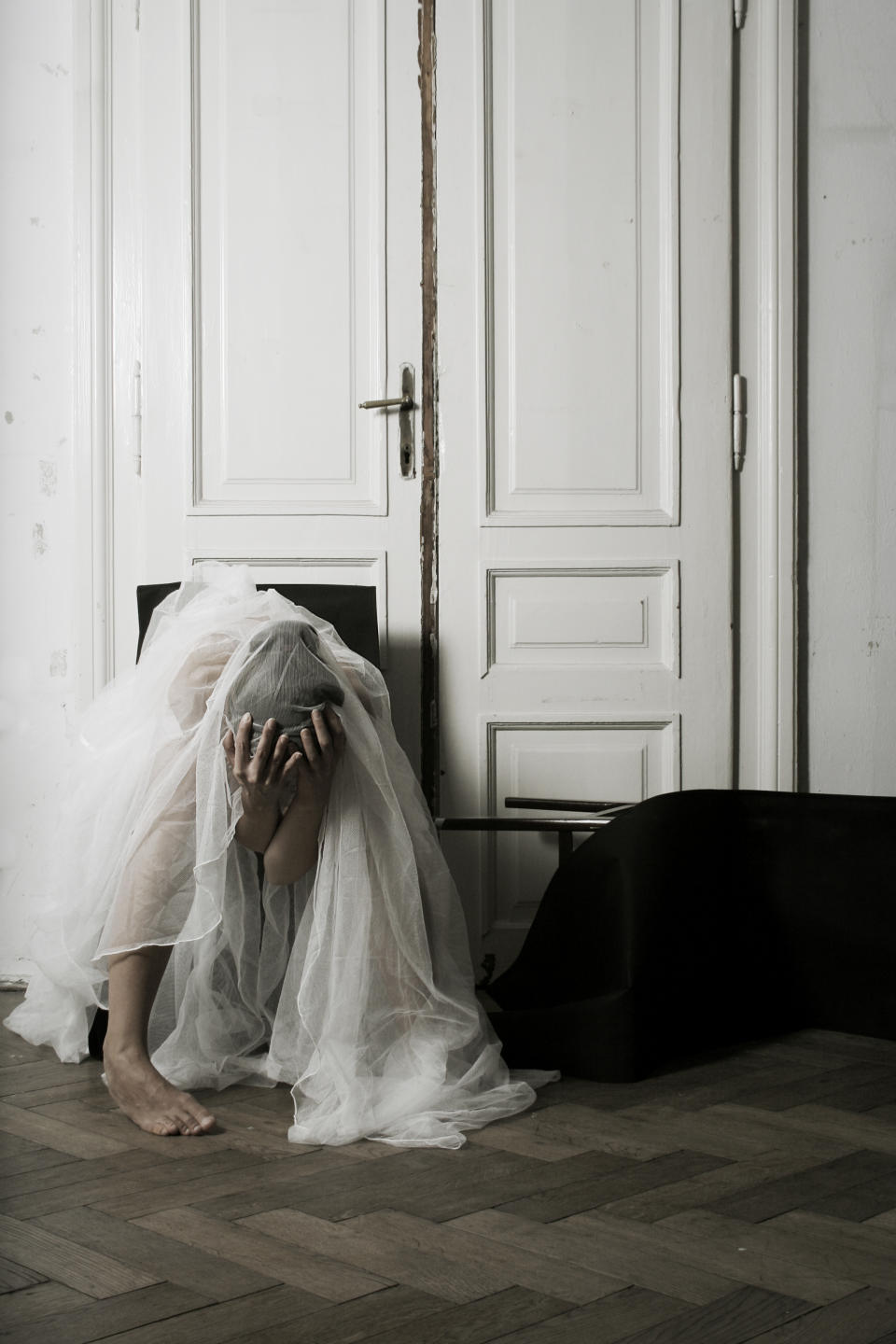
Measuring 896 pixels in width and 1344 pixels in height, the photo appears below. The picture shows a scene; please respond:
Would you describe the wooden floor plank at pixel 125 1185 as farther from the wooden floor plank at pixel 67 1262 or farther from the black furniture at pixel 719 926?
the black furniture at pixel 719 926

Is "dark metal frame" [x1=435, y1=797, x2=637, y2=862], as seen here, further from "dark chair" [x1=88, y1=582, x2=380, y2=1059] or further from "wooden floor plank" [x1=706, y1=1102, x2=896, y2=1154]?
"wooden floor plank" [x1=706, y1=1102, x2=896, y2=1154]

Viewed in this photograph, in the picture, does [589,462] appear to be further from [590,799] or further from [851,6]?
[851,6]

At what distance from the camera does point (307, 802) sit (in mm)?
1738

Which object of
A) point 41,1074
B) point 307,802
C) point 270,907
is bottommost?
point 41,1074

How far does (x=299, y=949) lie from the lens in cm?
174

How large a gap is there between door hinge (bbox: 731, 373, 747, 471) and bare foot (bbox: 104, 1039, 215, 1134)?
1648 mm

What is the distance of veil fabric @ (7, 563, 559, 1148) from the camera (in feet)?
5.48

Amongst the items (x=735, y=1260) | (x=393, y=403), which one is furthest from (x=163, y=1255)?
(x=393, y=403)

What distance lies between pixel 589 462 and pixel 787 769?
741 millimetres

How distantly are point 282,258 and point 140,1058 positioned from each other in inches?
63.8

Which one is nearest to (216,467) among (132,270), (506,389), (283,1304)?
(132,270)

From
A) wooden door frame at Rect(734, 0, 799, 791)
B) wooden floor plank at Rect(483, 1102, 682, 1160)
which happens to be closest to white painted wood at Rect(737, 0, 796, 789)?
wooden door frame at Rect(734, 0, 799, 791)

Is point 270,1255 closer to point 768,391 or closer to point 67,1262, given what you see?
point 67,1262

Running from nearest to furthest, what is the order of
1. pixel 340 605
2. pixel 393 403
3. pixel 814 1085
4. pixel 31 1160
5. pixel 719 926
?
pixel 31 1160 < pixel 814 1085 < pixel 719 926 < pixel 340 605 < pixel 393 403
